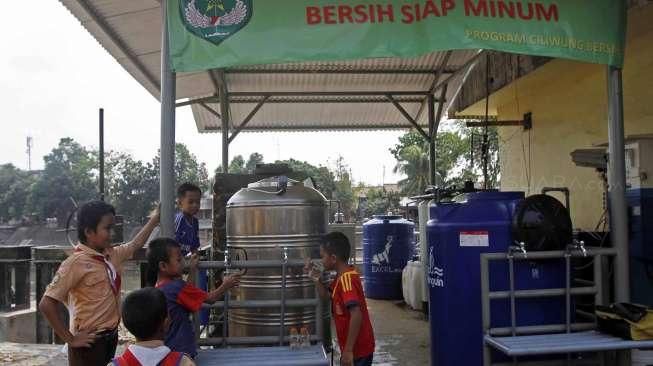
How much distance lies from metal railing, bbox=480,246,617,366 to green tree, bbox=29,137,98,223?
48969 millimetres

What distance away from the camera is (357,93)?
9070 millimetres

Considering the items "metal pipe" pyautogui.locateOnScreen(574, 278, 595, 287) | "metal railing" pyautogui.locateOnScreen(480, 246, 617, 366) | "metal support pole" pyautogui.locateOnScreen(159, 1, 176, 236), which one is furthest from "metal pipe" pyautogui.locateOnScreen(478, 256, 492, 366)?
"metal support pole" pyautogui.locateOnScreen(159, 1, 176, 236)

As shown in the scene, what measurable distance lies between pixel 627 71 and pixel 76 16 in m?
5.92

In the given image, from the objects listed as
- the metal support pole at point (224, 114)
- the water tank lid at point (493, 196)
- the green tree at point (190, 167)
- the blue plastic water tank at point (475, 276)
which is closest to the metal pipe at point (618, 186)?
the blue plastic water tank at point (475, 276)

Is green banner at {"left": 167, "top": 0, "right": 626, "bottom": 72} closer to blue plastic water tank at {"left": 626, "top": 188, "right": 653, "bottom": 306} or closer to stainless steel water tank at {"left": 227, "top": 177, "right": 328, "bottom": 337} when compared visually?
stainless steel water tank at {"left": 227, "top": 177, "right": 328, "bottom": 337}

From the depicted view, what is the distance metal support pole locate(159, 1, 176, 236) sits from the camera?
3762mm

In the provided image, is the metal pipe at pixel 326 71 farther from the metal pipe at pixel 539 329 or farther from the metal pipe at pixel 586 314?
the metal pipe at pixel 539 329

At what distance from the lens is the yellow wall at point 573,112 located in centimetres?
596

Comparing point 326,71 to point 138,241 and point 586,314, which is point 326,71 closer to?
point 138,241

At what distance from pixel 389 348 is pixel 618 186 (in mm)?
2864

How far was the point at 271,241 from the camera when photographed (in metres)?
4.34

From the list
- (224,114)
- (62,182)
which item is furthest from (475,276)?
(62,182)

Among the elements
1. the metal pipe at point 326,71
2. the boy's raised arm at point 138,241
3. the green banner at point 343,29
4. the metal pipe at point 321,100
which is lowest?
the boy's raised arm at point 138,241

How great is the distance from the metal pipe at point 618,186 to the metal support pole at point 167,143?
3.20 m
